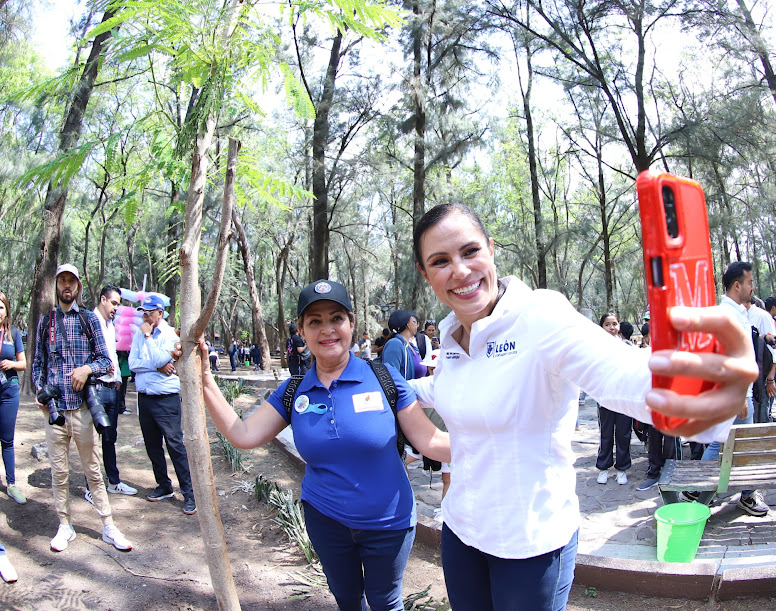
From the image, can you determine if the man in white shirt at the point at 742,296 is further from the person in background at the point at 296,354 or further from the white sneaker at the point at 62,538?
the person in background at the point at 296,354

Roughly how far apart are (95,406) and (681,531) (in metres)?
4.61

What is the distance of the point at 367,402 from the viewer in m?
2.52

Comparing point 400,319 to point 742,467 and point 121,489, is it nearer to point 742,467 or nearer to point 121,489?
point 121,489

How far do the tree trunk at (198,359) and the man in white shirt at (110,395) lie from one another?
2.66 m

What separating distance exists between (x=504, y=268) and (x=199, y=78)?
27.7 metres

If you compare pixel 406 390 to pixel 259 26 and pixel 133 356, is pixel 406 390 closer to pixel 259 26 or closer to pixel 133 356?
pixel 259 26

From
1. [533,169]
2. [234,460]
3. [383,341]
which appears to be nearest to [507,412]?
[234,460]

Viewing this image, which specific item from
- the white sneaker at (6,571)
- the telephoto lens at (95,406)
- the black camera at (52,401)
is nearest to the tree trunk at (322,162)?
the telephoto lens at (95,406)

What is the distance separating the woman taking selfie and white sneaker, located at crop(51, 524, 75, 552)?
3.80 m

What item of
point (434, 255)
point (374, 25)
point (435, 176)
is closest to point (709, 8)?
point (435, 176)

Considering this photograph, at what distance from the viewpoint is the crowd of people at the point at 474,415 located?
130 cm

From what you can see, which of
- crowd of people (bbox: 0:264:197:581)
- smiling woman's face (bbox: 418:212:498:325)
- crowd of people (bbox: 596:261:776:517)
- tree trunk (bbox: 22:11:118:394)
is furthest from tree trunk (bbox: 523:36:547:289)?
smiling woman's face (bbox: 418:212:498:325)

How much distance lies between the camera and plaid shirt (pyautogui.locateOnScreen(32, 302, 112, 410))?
4.59 metres

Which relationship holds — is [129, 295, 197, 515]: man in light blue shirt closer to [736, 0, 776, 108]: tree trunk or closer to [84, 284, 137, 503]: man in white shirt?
[84, 284, 137, 503]: man in white shirt
